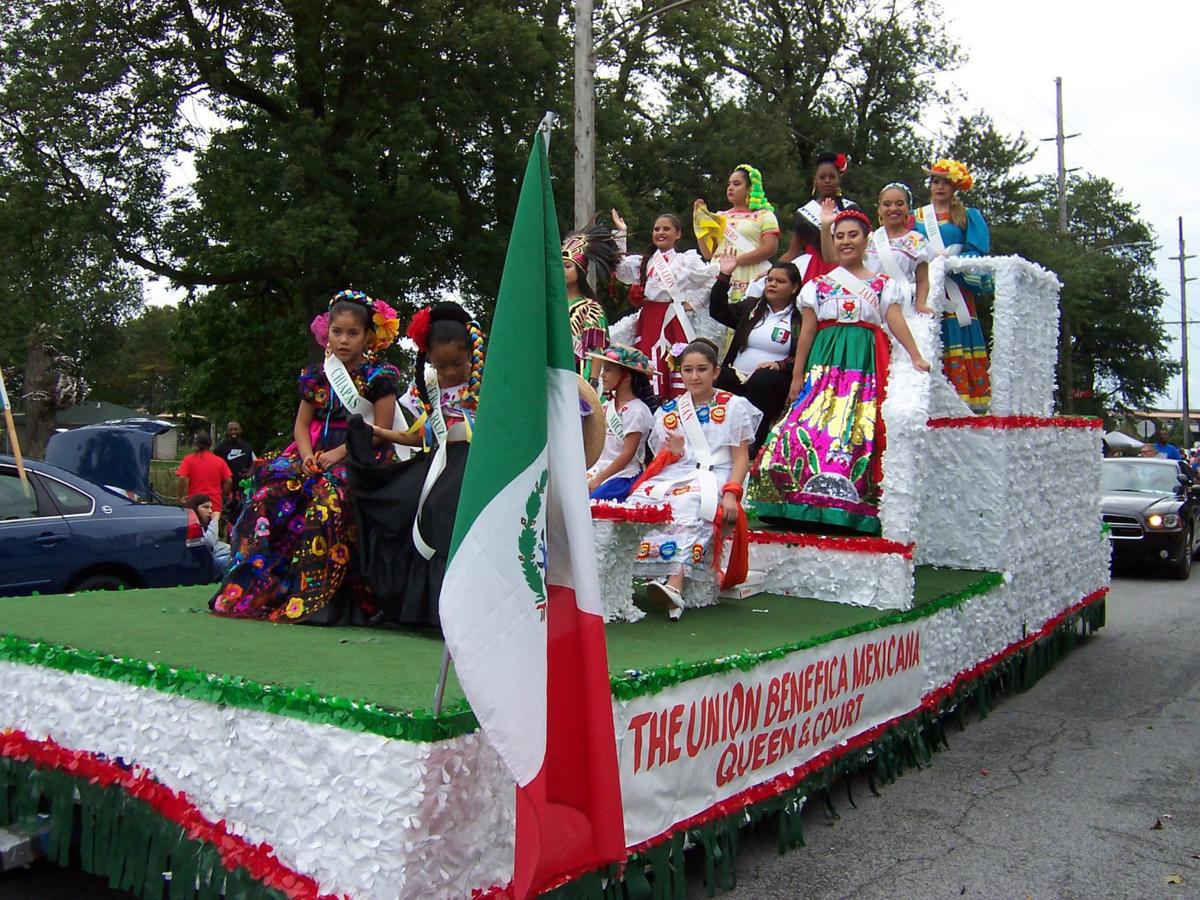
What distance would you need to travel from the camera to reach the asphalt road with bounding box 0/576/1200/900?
4082 millimetres

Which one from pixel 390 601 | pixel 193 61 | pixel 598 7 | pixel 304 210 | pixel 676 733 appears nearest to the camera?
pixel 676 733

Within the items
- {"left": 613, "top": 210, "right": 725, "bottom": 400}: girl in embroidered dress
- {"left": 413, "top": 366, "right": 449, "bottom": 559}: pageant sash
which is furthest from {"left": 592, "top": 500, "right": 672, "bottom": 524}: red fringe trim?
{"left": 613, "top": 210, "right": 725, "bottom": 400}: girl in embroidered dress

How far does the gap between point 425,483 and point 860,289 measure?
10.2ft

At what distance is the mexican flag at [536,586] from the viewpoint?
253 centimetres

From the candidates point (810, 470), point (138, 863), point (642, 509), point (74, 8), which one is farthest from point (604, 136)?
point (138, 863)

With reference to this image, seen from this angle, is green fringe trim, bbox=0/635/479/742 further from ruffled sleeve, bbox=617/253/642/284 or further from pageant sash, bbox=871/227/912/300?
ruffled sleeve, bbox=617/253/642/284

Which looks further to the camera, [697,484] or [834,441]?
[834,441]

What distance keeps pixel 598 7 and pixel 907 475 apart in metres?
22.1

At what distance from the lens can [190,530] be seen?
850 cm

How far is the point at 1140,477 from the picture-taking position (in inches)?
599

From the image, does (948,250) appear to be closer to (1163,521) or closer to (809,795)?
(809,795)

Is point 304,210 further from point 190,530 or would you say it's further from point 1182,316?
point 1182,316

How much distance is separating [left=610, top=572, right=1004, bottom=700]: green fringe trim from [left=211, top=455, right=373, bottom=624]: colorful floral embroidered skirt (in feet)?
5.21

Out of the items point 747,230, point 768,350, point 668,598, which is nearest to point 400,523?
point 668,598
